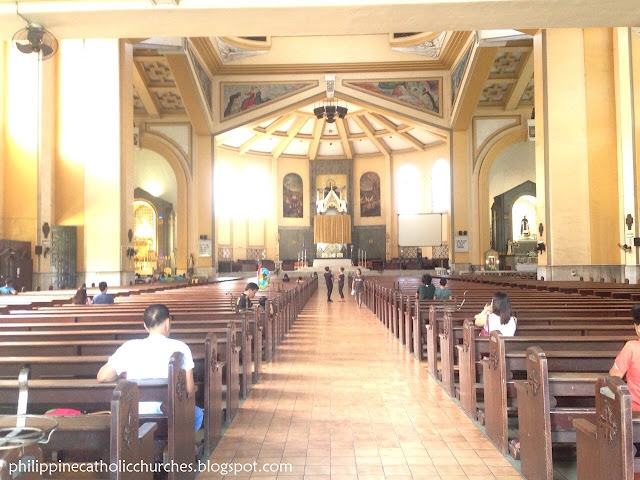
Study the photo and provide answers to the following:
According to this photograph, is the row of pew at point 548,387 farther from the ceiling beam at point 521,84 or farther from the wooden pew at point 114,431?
the ceiling beam at point 521,84

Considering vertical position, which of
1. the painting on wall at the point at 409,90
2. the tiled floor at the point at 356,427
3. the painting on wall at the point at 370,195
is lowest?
the tiled floor at the point at 356,427

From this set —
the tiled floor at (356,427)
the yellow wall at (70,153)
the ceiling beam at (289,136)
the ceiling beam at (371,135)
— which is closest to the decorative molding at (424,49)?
the ceiling beam at (371,135)

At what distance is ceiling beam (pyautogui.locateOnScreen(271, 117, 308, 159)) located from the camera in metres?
29.2

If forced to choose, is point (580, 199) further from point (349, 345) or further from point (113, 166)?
point (113, 166)

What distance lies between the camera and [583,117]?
567 inches

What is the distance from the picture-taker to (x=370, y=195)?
32.2m

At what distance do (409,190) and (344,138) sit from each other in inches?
172

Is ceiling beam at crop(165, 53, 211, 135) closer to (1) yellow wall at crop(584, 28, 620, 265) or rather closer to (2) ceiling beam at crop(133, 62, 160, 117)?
(2) ceiling beam at crop(133, 62, 160, 117)

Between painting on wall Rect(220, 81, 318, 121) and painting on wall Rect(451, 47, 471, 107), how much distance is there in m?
5.34

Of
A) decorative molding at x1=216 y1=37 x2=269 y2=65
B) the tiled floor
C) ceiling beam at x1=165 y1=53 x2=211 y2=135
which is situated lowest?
the tiled floor

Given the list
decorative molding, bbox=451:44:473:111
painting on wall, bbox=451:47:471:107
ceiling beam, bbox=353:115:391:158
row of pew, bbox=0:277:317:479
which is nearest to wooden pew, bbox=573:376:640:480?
row of pew, bbox=0:277:317:479

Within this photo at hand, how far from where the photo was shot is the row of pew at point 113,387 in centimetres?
219

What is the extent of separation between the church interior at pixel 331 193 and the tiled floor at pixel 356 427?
0.03 metres

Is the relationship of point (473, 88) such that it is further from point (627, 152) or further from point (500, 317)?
point (500, 317)
